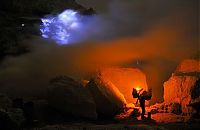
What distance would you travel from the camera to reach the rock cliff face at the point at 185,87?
12.1 m

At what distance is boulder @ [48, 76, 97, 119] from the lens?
35.3 ft

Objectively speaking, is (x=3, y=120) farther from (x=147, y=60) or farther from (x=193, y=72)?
(x=147, y=60)

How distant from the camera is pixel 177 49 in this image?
15906 mm

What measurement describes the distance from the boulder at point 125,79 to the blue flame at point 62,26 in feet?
13.4

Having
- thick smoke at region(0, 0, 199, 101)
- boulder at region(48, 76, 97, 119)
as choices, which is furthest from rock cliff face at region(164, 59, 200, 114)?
boulder at region(48, 76, 97, 119)

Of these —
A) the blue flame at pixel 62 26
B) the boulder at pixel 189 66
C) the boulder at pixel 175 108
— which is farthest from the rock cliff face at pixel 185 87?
the blue flame at pixel 62 26

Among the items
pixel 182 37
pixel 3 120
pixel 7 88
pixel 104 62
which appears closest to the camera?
pixel 3 120

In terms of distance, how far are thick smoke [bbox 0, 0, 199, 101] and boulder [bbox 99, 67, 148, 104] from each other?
0.66 meters

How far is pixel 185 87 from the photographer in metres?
12.5

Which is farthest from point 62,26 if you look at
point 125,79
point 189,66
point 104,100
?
point 104,100

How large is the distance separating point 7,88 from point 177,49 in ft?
25.3

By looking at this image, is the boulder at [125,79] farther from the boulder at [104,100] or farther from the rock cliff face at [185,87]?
the boulder at [104,100]

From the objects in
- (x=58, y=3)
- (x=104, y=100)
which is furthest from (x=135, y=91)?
(x=58, y=3)

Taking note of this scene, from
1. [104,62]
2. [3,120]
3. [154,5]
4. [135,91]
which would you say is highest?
[154,5]
